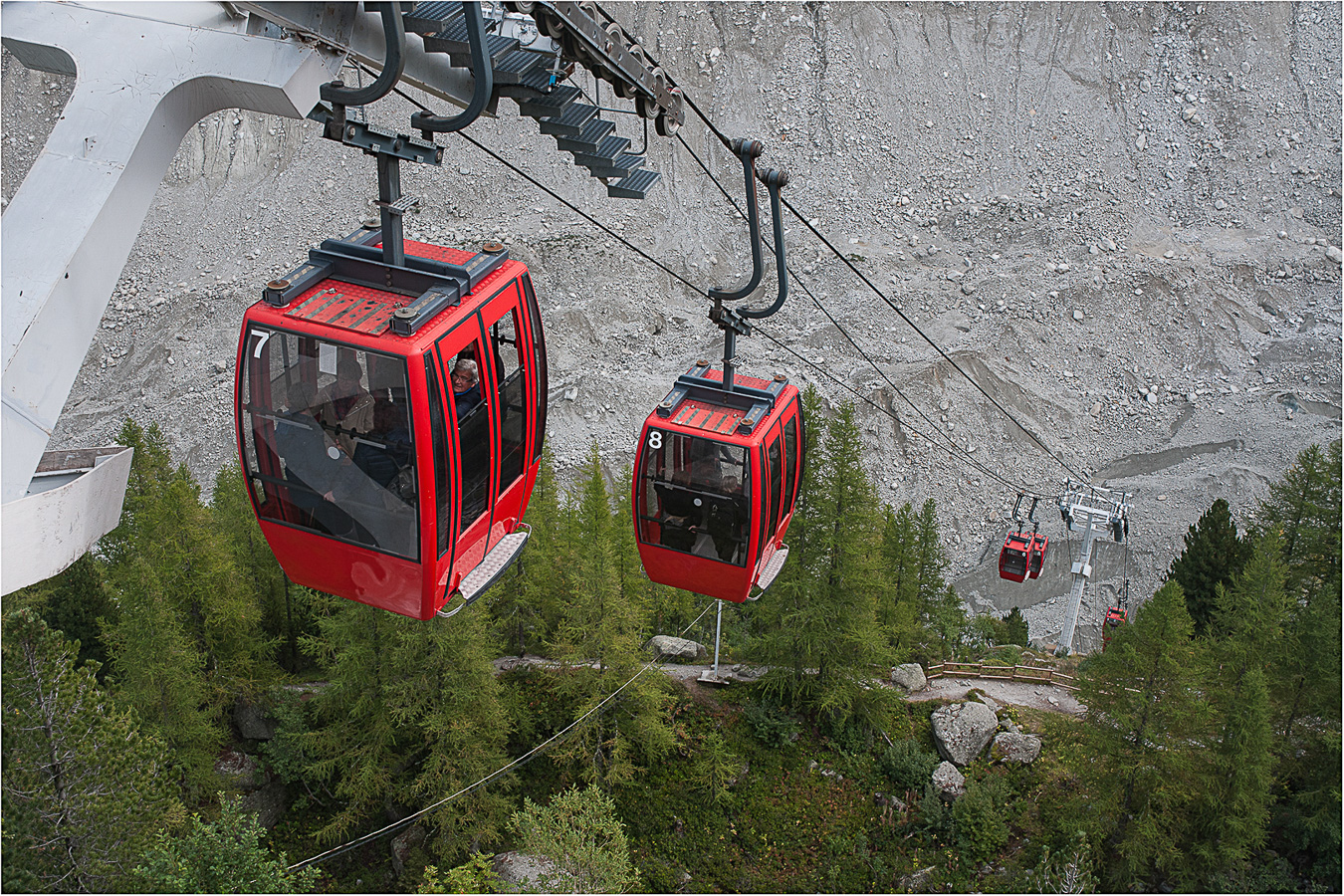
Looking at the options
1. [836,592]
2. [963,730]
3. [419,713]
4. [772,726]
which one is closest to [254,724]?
[419,713]

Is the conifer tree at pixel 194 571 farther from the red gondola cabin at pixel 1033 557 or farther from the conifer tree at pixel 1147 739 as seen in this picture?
the red gondola cabin at pixel 1033 557

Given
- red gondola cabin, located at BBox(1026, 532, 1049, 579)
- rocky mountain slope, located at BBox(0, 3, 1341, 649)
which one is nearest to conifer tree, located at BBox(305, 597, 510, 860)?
red gondola cabin, located at BBox(1026, 532, 1049, 579)

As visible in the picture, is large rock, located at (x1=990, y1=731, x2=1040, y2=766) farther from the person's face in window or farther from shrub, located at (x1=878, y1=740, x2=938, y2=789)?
the person's face in window

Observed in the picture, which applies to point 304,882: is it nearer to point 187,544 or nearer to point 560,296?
point 187,544

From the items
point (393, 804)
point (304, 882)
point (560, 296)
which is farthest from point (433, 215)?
point (304, 882)

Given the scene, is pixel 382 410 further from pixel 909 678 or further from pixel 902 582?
pixel 902 582

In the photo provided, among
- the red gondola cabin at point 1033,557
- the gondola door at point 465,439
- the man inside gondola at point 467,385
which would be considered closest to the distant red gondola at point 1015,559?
the red gondola cabin at point 1033,557
